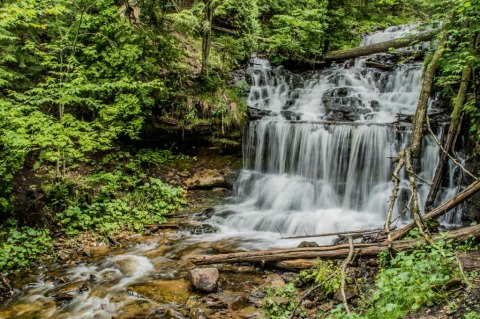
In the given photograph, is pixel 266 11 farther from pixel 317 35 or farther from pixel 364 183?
pixel 364 183

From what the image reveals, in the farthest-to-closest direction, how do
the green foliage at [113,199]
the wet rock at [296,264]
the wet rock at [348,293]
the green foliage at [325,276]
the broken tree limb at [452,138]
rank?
the green foliage at [113,199], the broken tree limb at [452,138], the wet rock at [296,264], the green foliage at [325,276], the wet rock at [348,293]

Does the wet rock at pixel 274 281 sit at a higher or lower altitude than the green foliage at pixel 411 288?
lower

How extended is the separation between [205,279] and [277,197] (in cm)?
465

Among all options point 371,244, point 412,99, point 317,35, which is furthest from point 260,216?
point 317,35

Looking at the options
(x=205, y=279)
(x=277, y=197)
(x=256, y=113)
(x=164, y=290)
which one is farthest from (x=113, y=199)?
(x=256, y=113)

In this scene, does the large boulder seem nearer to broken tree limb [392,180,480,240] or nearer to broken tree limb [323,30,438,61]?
broken tree limb [323,30,438,61]

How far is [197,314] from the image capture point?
15.6ft

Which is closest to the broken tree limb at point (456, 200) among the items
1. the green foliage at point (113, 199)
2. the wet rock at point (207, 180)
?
the green foliage at point (113, 199)

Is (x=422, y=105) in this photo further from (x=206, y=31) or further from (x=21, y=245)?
(x=21, y=245)

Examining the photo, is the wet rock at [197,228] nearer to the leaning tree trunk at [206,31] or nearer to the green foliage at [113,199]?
the green foliage at [113,199]

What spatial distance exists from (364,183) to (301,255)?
439 centimetres

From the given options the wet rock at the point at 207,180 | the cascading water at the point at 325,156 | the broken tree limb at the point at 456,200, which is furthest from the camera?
the wet rock at the point at 207,180

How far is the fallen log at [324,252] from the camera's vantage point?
4605mm

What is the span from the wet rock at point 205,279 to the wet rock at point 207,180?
4.56 m
